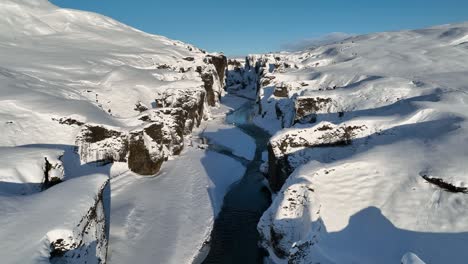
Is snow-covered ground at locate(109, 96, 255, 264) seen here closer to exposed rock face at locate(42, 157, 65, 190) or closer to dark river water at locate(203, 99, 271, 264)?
dark river water at locate(203, 99, 271, 264)

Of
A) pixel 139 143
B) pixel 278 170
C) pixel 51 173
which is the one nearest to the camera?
pixel 51 173

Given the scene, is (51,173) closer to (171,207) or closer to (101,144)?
(171,207)

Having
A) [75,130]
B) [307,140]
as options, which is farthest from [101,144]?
[307,140]

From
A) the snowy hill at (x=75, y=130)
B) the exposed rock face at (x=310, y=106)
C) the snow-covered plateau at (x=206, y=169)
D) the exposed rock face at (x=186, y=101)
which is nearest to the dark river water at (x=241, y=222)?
the snow-covered plateau at (x=206, y=169)

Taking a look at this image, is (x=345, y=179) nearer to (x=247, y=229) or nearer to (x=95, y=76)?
(x=247, y=229)

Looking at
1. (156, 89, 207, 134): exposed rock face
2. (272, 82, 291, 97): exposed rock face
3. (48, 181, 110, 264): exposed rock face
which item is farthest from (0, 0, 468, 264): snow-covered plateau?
(272, 82, 291, 97): exposed rock face

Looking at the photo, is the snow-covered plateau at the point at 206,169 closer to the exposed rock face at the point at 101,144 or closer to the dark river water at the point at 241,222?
the exposed rock face at the point at 101,144

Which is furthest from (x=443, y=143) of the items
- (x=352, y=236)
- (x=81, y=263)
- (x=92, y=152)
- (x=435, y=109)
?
(x=92, y=152)

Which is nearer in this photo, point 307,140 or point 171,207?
point 171,207
